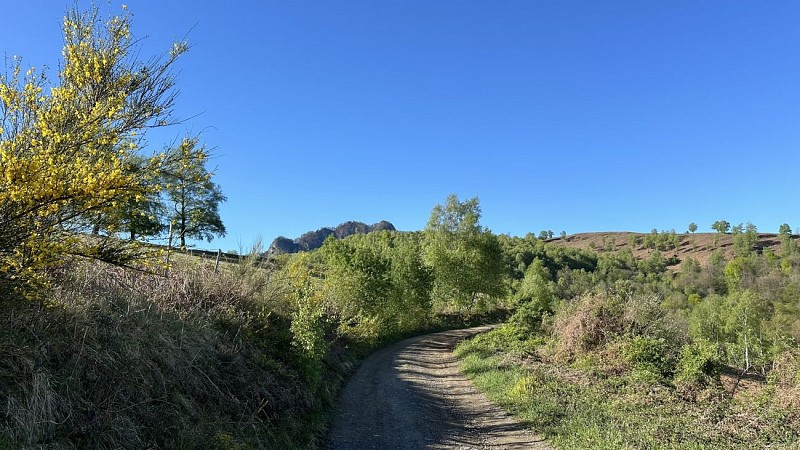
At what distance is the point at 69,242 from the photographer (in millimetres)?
5184

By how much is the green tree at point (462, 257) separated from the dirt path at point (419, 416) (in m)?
26.4

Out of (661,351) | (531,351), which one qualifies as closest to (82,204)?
(661,351)

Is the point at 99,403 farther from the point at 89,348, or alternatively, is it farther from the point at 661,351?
the point at 661,351

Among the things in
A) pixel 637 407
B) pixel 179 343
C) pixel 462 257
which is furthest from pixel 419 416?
pixel 462 257

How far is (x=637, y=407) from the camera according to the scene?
11352 millimetres

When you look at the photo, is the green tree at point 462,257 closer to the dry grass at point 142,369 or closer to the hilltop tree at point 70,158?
the dry grass at point 142,369

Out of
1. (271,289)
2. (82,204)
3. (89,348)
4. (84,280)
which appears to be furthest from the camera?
(271,289)

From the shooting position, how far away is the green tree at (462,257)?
46.9 meters

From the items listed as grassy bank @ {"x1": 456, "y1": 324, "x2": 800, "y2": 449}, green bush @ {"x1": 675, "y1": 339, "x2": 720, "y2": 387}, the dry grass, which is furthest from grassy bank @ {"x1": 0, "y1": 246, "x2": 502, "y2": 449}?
green bush @ {"x1": 675, "y1": 339, "x2": 720, "y2": 387}

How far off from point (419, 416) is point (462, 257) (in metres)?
35.9

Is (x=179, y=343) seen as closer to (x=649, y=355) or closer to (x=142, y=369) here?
(x=142, y=369)

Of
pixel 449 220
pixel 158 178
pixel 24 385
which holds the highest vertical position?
pixel 449 220

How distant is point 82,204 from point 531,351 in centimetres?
1956

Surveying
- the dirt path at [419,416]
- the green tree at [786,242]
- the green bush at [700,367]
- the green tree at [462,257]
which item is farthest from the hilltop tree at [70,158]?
the green tree at [786,242]
